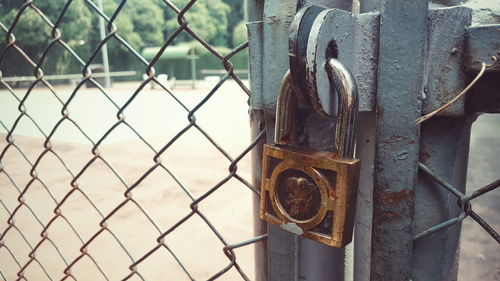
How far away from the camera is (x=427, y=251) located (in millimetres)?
379

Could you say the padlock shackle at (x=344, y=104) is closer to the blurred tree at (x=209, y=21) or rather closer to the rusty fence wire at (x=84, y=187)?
the rusty fence wire at (x=84, y=187)

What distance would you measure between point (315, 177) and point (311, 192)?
2 centimetres

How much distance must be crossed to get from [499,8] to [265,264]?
383 millimetres

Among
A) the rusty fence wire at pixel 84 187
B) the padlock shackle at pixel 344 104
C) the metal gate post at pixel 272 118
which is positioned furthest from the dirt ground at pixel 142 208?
the padlock shackle at pixel 344 104

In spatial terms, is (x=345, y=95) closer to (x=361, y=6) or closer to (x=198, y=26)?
(x=361, y=6)

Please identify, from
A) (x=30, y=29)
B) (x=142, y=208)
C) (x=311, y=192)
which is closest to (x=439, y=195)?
(x=311, y=192)

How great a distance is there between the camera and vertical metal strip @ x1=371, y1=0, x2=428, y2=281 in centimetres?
32

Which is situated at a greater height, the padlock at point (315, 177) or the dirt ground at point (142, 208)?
the padlock at point (315, 177)

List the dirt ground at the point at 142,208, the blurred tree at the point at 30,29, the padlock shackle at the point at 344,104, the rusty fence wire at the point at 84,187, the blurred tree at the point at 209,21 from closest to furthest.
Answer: the padlock shackle at the point at 344,104, the rusty fence wire at the point at 84,187, the blurred tree at the point at 30,29, the dirt ground at the point at 142,208, the blurred tree at the point at 209,21

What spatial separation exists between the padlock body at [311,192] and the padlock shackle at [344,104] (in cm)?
1

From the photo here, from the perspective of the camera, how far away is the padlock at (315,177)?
32 centimetres

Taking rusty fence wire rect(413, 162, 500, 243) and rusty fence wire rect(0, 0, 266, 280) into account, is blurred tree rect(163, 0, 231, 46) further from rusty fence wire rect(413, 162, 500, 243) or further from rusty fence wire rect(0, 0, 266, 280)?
rusty fence wire rect(413, 162, 500, 243)

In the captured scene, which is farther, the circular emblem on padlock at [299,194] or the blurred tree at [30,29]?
the blurred tree at [30,29]

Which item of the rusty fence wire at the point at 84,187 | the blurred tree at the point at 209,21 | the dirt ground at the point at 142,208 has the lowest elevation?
the dirt ground at the point at 142,208
